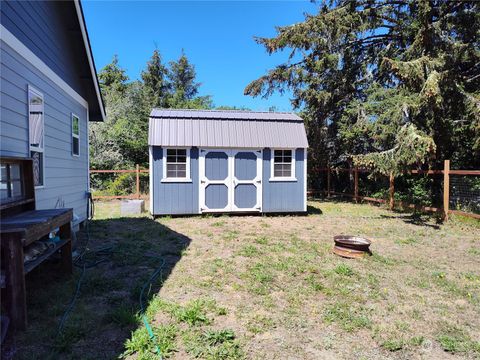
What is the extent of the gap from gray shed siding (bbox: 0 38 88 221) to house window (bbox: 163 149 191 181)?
6.70ft

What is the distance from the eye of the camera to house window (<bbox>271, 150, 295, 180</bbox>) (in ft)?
31.1

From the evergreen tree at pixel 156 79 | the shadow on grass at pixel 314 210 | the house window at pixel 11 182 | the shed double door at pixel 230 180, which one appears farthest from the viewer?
the evergreen tree at pixel 156 79

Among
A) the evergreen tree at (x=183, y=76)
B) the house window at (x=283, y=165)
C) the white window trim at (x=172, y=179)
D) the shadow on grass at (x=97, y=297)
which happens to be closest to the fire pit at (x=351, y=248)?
the shadow on grass at (x=97, y=297)

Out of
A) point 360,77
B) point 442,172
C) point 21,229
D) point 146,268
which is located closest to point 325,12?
point 360,77

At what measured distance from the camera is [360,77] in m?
13.5

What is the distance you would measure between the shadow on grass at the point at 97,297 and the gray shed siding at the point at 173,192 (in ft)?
8.34

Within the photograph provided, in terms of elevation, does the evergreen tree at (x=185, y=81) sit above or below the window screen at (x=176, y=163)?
above

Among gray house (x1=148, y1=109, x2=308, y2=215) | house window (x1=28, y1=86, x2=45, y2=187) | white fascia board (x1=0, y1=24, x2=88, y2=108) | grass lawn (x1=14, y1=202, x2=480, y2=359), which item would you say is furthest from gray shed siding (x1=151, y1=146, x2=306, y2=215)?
house window (x1=28, y1=86, x2=45, y2=187)

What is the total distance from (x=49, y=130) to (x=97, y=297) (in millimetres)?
3265

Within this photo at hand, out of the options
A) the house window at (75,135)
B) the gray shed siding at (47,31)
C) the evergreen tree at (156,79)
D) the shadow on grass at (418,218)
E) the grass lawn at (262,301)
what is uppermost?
the evergreen tree at (156,79)

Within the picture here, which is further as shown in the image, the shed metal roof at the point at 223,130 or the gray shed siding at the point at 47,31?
the shed metal roof at the point at 223,130

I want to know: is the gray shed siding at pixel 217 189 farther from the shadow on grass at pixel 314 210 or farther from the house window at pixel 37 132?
the house window at pixel 37 132

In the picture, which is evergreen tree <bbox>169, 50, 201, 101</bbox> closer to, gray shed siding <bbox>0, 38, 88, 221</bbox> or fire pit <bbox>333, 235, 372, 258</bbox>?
gray shed siding <bbox>0, 38, 88, 221</bbox>

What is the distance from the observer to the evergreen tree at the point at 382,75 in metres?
8.74
